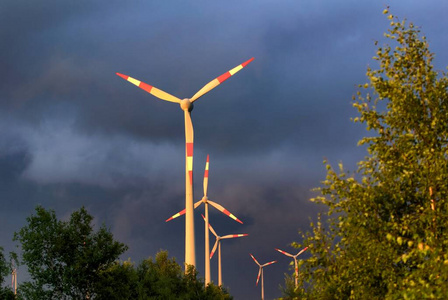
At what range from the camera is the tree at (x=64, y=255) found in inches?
1870

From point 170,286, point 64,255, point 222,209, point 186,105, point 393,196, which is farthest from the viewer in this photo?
point 222,209

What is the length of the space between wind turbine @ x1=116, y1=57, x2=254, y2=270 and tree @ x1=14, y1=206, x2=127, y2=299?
15.3 m

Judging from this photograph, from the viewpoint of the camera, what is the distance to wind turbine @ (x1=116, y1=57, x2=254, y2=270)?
66438 mm

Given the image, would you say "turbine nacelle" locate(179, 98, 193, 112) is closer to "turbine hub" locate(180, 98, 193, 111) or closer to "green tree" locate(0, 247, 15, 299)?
"turbine hub" locate(180, 98, 193, 111)

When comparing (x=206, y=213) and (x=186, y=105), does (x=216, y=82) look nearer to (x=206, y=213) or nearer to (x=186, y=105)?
(x=186, y=105)

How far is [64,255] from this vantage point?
49.1m

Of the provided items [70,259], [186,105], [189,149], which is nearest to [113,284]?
[70,259]

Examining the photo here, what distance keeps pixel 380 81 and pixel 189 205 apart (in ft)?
144

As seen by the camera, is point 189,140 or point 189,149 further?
point 189,140

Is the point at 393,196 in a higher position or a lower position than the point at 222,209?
lower

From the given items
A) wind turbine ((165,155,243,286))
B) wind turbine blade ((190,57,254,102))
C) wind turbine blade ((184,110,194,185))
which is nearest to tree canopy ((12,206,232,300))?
wind turbine blade ((184,110,194,185))

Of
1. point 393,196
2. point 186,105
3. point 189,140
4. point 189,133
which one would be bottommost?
point 393,196

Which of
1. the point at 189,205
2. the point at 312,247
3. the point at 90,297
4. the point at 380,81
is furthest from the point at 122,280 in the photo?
the point at 380,81

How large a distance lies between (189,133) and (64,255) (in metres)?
28.7
